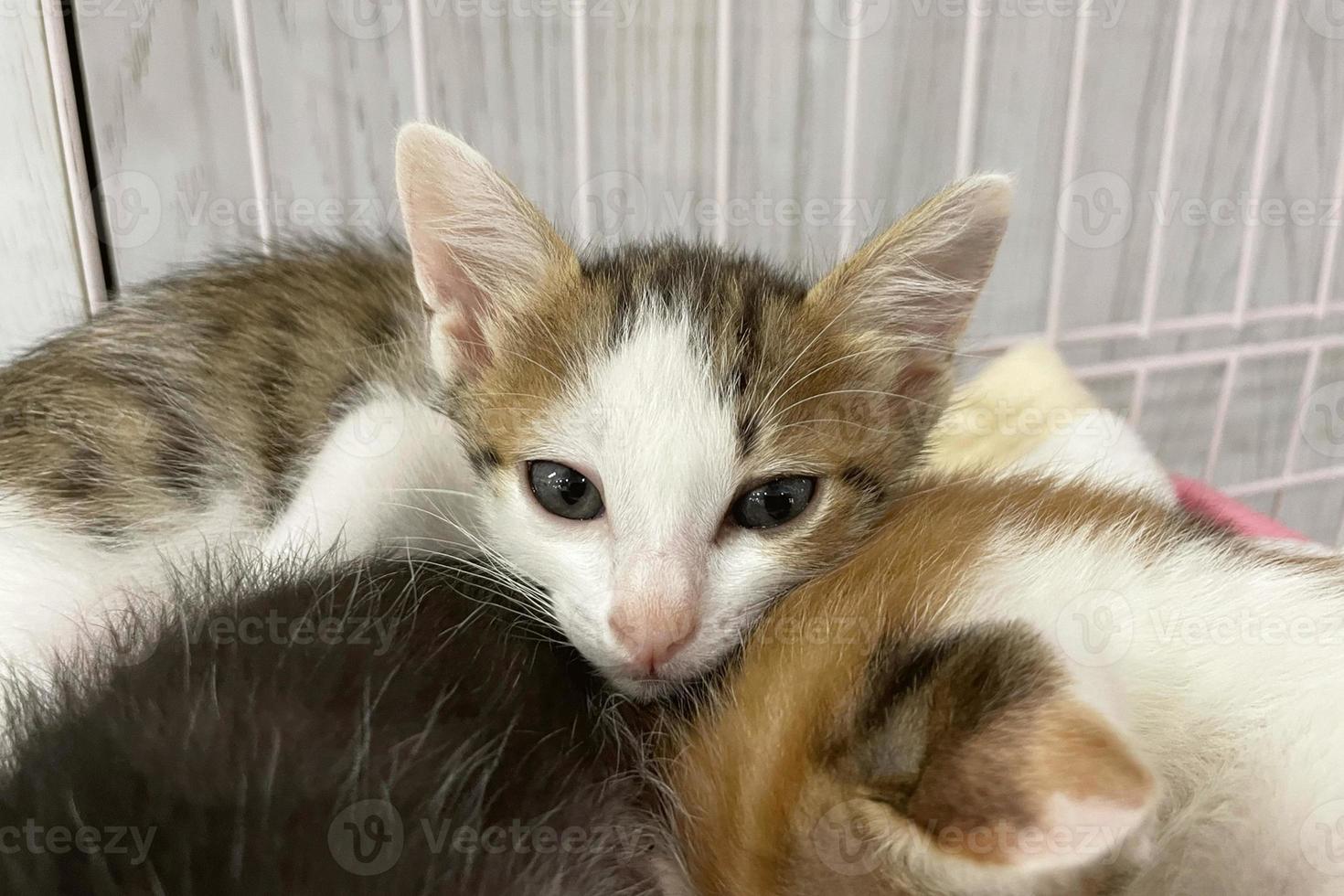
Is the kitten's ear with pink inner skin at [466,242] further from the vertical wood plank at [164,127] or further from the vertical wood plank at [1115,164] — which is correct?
the vertical wood plank at [1115,164]

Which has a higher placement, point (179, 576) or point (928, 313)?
point (928, 313)

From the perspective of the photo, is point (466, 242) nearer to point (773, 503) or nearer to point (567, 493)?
point (567, 493)

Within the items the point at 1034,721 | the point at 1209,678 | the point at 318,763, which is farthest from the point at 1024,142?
the point at 318,763

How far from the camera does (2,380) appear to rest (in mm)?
1054

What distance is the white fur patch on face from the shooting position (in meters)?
0.72

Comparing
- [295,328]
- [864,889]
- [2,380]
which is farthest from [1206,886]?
[2,380]

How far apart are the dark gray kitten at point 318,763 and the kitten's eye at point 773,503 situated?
0.23 metres

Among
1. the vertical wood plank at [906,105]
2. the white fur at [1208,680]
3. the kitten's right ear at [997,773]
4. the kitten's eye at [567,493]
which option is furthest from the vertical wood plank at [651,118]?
the kitten's right ear at [997,773]

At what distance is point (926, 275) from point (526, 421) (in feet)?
1.35

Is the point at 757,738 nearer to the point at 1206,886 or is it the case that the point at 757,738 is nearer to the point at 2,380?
the point at 1206,886

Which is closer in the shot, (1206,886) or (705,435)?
(1206,886)

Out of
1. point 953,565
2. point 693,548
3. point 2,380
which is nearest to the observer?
point 953,565

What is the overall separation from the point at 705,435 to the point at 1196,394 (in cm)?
154

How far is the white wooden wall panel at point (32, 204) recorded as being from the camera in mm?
1141
